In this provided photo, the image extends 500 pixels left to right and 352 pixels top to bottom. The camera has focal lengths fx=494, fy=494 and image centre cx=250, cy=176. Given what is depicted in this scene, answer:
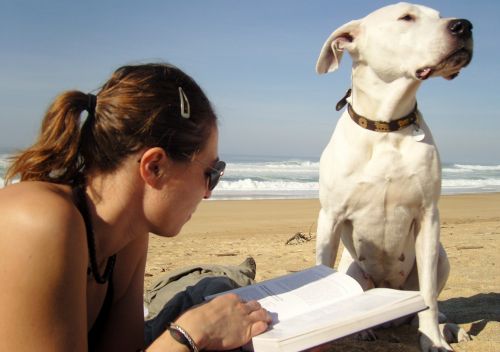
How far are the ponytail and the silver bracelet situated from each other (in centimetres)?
62

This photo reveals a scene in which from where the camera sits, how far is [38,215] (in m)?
1.37

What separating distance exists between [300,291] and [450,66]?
1.68 metres

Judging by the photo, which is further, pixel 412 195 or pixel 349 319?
pixel 412 195

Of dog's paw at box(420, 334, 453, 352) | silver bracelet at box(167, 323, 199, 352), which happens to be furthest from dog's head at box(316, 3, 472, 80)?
silver bracelet at box(167, 323, 199, 352)

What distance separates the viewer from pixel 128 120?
1631 mm

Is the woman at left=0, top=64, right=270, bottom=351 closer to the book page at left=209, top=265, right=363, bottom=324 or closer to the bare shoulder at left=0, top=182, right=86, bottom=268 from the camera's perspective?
the bare shoulder at left=0, top=182, right=86, bottom=268

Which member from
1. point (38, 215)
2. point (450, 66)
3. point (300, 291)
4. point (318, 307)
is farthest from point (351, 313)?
point (450, 66)

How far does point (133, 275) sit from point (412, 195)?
162cm

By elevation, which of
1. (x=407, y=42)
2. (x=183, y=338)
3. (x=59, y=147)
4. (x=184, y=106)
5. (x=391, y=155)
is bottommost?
(x=183, y=338)

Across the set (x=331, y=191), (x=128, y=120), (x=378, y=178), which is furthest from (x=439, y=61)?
Result: (x=128, y=120)

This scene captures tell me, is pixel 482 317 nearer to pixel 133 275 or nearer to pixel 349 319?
pixel 349 319

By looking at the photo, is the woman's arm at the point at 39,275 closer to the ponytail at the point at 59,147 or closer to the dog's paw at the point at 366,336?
the ponytail at the point at 59,147

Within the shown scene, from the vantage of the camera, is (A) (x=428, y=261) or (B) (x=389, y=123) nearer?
(A) (x=428, y=261)

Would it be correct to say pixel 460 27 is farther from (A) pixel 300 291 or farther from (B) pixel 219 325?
(B) pixel 219 325
